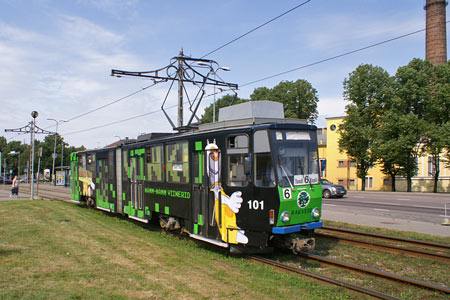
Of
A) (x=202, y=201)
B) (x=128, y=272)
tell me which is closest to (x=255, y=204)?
(x=202, y=201)

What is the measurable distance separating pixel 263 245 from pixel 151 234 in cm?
513

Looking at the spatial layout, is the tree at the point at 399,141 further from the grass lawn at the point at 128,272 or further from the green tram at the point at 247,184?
the grass lawn at the point at 128,272

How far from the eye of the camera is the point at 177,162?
10758 millimetres

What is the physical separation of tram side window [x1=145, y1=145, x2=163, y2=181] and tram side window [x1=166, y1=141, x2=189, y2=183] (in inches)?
21.6

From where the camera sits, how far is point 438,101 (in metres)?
35.6

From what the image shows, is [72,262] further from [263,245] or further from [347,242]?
[347,242]

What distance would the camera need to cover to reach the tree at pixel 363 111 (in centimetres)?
4112

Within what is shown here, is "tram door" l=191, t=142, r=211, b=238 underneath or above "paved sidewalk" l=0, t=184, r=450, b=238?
above

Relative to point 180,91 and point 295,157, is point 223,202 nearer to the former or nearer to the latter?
point 295,157

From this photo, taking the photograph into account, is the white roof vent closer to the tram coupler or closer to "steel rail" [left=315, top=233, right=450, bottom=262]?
the tram coupler

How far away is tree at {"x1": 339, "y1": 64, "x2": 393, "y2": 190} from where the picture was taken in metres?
41.1

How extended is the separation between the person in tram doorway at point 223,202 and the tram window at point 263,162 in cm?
65

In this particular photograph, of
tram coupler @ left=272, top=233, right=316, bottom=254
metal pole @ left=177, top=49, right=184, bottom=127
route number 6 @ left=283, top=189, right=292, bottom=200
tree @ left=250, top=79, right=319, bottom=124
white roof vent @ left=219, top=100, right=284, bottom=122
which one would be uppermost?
tree @ left=250, top=79, right=319, bottom=124

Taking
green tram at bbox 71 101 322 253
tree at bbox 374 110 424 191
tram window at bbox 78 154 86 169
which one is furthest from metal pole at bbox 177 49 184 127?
tree at bbox 374 110 424 191
